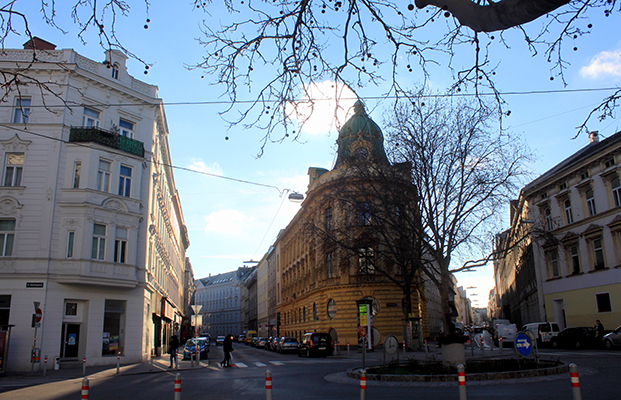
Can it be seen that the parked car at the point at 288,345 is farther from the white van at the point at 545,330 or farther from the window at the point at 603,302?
the window at the point at 603,302

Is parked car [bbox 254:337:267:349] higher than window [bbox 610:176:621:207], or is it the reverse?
window [bbox 610:176:621:207]

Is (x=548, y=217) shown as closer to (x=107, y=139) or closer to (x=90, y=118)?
(x=107, y=139)

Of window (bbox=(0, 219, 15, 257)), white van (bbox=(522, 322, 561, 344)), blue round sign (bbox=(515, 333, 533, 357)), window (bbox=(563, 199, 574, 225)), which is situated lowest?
white van (bbox=(522, 322, 561, 344))

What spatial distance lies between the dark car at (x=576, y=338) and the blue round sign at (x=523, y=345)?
1730 centimetres

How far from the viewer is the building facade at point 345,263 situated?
28.6 meters

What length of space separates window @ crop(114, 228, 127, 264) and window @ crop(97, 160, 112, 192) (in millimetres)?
2433

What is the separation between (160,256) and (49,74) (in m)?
17.0

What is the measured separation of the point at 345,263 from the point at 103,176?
53.2 feet

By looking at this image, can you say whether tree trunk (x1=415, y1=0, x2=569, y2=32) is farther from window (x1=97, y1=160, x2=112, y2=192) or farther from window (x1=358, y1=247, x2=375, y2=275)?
window (x1=358, y1=247, x2=375, y2=275)

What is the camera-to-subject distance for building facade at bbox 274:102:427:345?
2861cm

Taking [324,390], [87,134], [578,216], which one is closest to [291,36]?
[324,390]

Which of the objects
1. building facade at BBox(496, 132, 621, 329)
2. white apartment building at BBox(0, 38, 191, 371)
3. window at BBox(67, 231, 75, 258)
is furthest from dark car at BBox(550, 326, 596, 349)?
window at BBox(67, 231, 75, 258)

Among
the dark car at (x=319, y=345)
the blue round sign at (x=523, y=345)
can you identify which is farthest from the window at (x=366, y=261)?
the blue round sign at (x=523, y=345)

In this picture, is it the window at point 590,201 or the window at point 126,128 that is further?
the window at point 590,201
